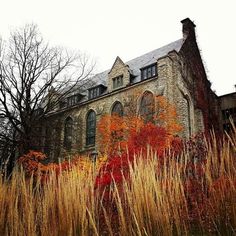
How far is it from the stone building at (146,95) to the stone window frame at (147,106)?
14 mm

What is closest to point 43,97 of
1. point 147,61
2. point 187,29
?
point 147,61

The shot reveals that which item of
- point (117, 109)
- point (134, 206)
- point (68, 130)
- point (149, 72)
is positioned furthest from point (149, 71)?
point (134, 206)

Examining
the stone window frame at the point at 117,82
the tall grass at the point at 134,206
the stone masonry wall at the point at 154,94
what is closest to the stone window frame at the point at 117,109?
the stone masonry wall at the point at 154,94

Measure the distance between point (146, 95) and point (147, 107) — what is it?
3.41ft

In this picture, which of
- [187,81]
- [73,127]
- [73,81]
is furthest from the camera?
[73,127]

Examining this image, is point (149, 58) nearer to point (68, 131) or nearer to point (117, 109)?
point (117, 109)

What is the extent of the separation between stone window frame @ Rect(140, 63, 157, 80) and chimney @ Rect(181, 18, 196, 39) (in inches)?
169

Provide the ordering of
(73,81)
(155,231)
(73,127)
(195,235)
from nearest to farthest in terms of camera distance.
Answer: (155,231), (195,235), (73,81), (73,127)

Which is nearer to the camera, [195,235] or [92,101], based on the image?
[195,235]

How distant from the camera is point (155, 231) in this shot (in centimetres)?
264

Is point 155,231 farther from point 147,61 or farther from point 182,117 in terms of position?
point 147,61

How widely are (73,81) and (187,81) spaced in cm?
870

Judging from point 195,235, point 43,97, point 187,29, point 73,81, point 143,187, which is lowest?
point 195,235

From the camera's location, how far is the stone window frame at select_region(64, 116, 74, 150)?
90.7 feet
